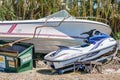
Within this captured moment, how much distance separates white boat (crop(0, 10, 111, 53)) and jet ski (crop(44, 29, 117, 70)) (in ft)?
3.71

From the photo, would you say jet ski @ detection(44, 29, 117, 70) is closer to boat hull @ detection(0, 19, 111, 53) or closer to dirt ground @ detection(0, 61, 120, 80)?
dirt ground @ detection(0, 61, 120, 80)

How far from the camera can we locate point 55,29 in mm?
10438

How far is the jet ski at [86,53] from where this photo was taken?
8.69 m

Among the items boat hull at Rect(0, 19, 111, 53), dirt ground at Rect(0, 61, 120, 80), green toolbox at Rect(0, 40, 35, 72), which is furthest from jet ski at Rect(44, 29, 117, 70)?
boat hull at Rect(0, 19, 111, 53)

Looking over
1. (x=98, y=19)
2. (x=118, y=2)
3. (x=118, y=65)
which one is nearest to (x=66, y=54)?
(x=118, y=65)

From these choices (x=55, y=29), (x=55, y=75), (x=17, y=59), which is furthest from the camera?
(x=55, y=29)

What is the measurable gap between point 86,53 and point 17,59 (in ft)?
5.26

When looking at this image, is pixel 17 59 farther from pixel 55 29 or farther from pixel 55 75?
pixel 55 29

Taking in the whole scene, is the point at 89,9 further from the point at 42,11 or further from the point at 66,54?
the point at 66,54

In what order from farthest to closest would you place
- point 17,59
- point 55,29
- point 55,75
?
point 55,29 → point 17,59 → point 55,75

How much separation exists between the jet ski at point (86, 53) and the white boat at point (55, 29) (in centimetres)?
113

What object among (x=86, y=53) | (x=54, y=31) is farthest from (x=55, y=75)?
(x=54, y=31)

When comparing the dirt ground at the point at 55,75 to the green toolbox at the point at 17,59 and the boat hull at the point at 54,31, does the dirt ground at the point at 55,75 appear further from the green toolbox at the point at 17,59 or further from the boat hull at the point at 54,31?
the boat hull at the point at 54,31

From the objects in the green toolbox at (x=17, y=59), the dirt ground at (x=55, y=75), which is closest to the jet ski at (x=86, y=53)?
the dirt ground at (x=55, y=75)
